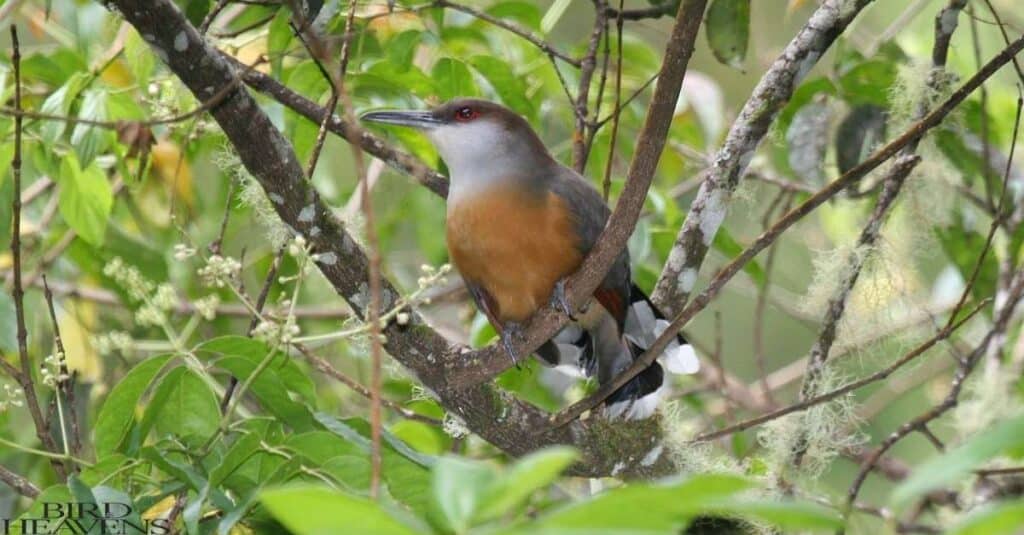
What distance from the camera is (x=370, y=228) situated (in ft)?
5.87

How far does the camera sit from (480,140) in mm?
3857

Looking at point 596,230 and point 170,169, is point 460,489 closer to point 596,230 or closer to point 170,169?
point 596,230

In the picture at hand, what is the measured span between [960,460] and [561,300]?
89.8 inches

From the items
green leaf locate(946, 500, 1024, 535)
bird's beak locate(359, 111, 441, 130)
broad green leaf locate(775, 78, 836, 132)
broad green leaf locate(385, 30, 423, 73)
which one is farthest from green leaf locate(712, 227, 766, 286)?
green leaf locate(946, 500, 1024, 535)

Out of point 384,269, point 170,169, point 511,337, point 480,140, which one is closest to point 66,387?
point 384,269

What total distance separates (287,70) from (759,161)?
212cm

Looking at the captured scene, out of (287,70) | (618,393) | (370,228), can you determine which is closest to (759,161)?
(618,393)

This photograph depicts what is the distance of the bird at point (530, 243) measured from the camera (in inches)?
140

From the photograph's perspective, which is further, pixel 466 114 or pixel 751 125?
pixel 466 114

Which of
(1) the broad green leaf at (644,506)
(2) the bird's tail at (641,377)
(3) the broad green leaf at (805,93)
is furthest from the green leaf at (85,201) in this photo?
(1) the broad green leaf at (644,506)

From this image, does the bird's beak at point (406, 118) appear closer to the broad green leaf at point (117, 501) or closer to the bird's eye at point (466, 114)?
the bird's eye at point (466, 114)

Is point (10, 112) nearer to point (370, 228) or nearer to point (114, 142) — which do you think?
point (370, 228)

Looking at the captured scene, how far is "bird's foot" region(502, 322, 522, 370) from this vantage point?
3.30 metres

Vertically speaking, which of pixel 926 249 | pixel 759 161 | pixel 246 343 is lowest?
pixel 246 343
